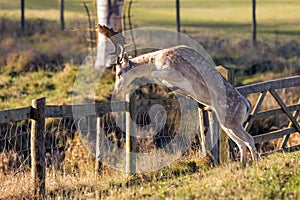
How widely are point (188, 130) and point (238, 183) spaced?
3262 mm

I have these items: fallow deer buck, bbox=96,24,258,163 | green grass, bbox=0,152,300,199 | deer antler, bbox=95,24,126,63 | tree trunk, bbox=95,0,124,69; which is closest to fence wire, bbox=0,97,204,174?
green grass, bbox=0,152,300,199

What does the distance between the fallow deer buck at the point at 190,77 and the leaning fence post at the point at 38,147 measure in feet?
4.31

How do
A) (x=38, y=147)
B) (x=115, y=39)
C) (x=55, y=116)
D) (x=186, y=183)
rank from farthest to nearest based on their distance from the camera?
(x=115, y=39)
(x=55, y=116)
(x=38, y=147)
(x=186, y=183)

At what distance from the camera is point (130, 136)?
34.0ft

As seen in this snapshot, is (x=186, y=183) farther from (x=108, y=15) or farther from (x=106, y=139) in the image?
(x=108, y=15)

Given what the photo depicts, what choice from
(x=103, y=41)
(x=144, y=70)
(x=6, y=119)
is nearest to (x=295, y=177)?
(x=144, y=70)

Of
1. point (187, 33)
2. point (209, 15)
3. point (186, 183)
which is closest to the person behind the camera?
point (186, 183)

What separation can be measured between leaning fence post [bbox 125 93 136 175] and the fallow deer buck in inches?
11.2

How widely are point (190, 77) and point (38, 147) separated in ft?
7.83

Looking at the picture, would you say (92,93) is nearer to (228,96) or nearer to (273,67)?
(273,67)

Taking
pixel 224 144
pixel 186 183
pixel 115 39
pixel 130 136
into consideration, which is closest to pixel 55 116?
pixel 130 136

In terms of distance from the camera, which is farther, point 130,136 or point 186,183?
point 130,136

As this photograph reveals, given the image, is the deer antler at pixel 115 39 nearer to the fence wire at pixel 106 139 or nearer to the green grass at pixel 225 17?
the fence wire at pixel 106 139

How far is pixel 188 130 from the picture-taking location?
11.3 metres
